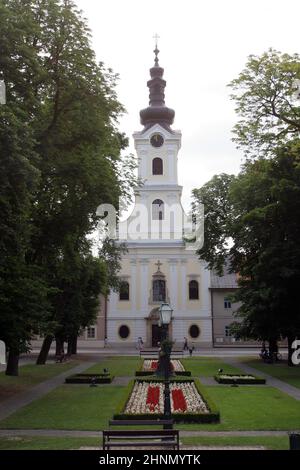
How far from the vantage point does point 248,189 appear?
3231 centimetres

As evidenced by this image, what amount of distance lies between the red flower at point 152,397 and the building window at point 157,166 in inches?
1660

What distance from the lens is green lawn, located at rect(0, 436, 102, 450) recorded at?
43.7 ft

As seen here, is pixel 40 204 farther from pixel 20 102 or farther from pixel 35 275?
pixel 20 102

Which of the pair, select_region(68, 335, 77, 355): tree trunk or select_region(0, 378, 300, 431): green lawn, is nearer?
select_region(0, 378, 300, 431): green lawn

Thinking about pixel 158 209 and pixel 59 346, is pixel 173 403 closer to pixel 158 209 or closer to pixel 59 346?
pixel 59 346

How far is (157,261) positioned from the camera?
211 ft

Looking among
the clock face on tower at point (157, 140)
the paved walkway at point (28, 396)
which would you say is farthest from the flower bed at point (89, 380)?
the clock face on tower at point (157, 140)

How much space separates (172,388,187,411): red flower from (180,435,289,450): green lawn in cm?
455

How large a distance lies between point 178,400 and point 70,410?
411 cm

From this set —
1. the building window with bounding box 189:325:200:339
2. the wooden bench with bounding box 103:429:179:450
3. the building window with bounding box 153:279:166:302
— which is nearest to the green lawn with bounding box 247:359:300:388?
the wooden bench with bounding box 103:429:179:450

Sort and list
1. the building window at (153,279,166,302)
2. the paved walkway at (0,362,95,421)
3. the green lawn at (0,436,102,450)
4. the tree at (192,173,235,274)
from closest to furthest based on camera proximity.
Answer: the green lawn at (0,436,102,450) → the paved walkway at (0,362,95,421) → the tree at (192,173,235,274) → the building window at (153,279,166,302)

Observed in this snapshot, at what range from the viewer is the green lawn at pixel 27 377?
2522 centimetres

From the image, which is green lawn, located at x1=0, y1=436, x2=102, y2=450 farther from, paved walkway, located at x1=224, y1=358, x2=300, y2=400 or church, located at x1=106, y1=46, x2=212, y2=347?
church, located at x1=106, y1=46, x2=212, y2=347

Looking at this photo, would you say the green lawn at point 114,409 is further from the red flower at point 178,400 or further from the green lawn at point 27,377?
the green lawn at point 27,377
